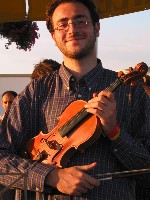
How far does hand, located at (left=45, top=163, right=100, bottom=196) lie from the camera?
179 cm

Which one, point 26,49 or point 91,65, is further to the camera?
point 26,49

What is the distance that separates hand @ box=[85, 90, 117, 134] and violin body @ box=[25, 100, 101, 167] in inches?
2.1

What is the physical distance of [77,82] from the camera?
206cm

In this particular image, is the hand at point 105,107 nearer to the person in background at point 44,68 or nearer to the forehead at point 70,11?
the forehead at point 70,11

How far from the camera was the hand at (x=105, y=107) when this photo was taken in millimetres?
1767

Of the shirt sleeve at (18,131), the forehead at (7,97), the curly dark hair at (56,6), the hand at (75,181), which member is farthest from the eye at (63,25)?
the forehead at (7,97)

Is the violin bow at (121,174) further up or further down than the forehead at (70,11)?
further down

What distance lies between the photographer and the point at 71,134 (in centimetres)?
191

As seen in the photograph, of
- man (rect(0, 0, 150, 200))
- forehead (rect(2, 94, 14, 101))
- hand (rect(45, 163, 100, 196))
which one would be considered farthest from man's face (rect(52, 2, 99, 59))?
forehead (rect(2, 94, 14, 101))

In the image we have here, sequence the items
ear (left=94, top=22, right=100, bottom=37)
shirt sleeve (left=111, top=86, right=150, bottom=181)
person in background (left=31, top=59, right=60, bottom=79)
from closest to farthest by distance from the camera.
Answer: shirt sleeve (left=111, top=86, right=150, bottom=181), ear (left=94, top=22, right=100, bottom=37), person in background (left=31, top=59, right=60, bottom=79)

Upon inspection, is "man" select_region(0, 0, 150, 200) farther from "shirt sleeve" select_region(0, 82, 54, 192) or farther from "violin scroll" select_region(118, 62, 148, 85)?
"violin scroll" select_region(118, 62, 148, 85)

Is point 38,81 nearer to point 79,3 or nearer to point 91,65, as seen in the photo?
point 91,65

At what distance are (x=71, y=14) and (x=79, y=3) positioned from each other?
8 centimetres

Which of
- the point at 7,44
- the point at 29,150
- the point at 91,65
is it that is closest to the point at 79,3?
the point at 91,65
